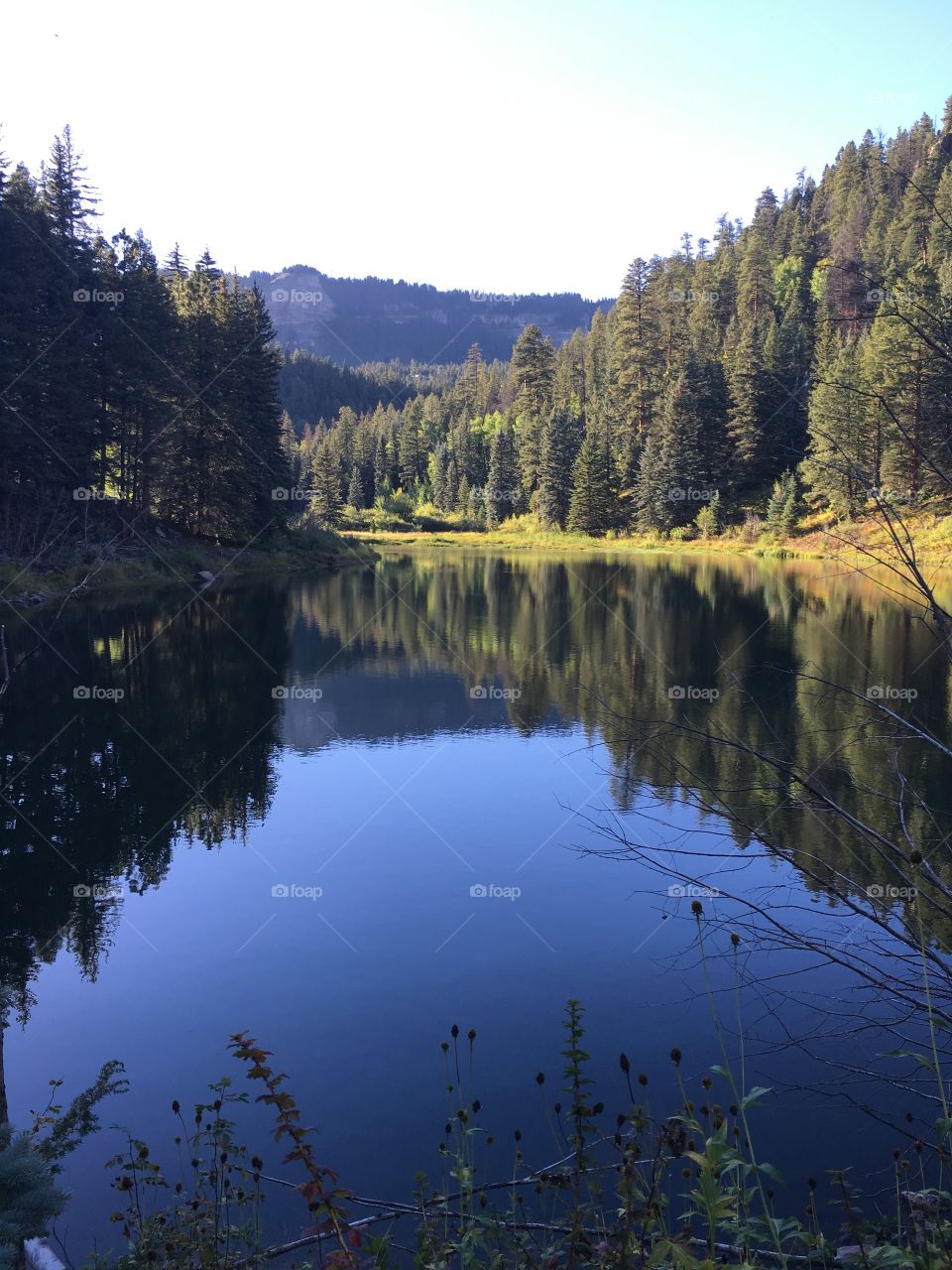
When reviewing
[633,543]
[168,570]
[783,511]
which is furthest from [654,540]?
[168,570]

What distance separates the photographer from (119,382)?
38.8 metres

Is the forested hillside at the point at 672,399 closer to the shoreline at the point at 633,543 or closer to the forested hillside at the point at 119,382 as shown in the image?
the shoreline at the point at 633,543

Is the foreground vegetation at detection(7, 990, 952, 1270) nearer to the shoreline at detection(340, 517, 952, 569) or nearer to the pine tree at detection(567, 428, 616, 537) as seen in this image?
the shoreline at detection(340, 517, 952, 569)

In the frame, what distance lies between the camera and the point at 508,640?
26297mm

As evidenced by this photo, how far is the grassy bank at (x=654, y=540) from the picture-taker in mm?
44062

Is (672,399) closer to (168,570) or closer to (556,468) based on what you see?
(556,468)

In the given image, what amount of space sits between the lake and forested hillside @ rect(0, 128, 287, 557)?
11517mm

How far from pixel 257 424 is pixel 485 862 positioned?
41.8 meters

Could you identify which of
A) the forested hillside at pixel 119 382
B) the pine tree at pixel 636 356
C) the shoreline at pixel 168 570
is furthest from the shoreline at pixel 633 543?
the forested hillside at pixel 119 382

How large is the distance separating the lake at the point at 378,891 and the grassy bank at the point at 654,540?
2414 cm

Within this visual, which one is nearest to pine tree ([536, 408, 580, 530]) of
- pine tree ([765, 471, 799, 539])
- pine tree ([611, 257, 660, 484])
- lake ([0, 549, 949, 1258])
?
pine tree ([611, 257, 660, 484])

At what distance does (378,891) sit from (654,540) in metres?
62.9

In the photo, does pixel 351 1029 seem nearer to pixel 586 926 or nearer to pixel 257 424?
pixel 586 926

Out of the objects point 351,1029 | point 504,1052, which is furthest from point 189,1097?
point 504,1052
